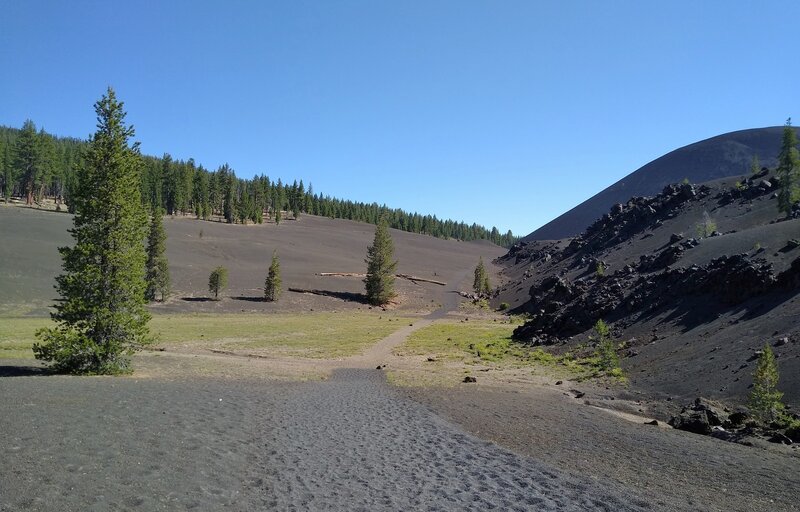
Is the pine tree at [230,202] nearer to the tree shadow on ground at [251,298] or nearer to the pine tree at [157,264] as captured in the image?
the tree shadow on ground at [251,298]

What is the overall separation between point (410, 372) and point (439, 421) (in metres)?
13.3

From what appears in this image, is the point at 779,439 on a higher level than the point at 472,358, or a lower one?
higher

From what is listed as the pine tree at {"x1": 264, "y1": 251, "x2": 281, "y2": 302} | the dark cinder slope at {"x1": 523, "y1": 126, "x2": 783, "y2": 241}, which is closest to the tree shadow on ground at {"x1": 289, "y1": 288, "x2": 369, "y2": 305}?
the pine tree at {"x1": 264, "y1": 251, "x2": 281, "y2": 302}

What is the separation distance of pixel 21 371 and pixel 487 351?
32.3m

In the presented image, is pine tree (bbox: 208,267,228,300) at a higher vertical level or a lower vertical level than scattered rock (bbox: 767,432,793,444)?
lower

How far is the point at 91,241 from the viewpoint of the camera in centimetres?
2253

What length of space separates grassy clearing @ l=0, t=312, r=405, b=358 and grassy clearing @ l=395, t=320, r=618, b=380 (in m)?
5.21

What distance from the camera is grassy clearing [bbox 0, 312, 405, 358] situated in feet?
124

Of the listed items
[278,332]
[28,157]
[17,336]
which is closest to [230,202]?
[28,157]

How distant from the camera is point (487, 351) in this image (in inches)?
1613

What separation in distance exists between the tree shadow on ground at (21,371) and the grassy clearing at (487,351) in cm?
2374

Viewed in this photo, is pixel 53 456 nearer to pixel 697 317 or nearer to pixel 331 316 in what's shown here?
pixel 697 317

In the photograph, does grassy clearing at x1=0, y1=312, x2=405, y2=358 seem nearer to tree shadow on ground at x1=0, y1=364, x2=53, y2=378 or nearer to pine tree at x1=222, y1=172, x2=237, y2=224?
tree shadow on ground at x1=0, y1=364, x2=53, y2=378

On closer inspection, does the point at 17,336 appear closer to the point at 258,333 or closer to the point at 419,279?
the point at 258,333
